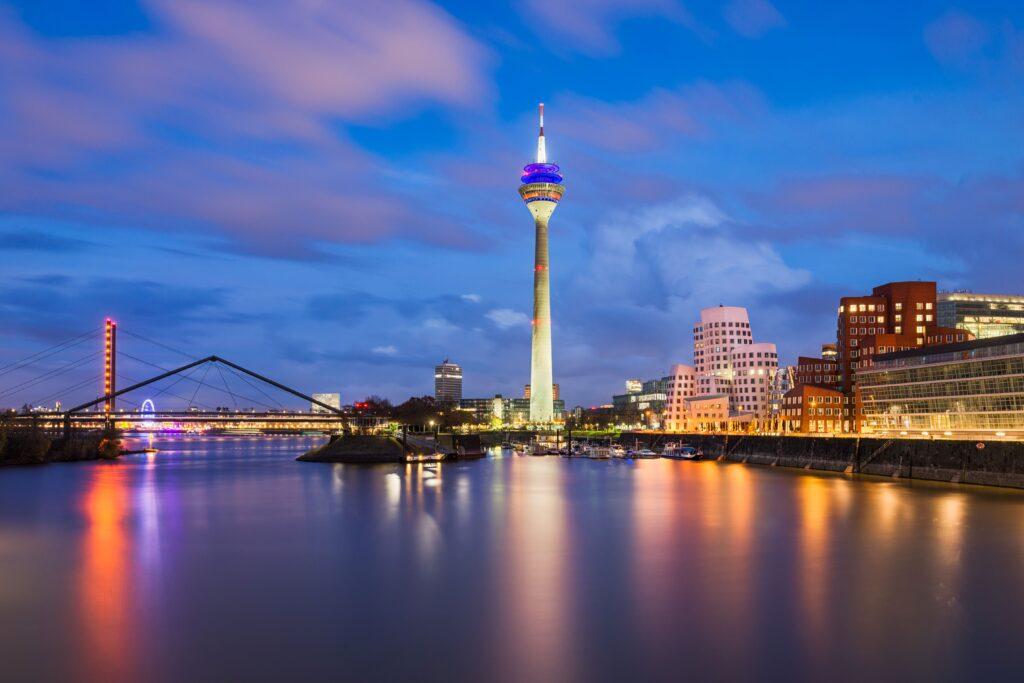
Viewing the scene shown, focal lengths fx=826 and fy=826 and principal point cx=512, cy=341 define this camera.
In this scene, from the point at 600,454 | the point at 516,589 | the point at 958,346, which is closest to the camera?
the point at 516,589

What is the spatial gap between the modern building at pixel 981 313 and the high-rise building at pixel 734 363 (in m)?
33.3

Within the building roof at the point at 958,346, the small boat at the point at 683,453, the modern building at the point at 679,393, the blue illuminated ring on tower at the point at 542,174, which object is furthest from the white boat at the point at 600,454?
the blue illuminated ring on tower at the point at 542,174

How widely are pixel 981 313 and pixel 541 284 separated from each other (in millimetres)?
87734

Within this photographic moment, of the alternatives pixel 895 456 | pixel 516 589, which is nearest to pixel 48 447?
pixel 516 589

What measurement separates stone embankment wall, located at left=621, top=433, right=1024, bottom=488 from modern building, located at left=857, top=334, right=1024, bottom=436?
10.0 metres

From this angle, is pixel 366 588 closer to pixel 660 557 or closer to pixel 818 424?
pixel 660 557

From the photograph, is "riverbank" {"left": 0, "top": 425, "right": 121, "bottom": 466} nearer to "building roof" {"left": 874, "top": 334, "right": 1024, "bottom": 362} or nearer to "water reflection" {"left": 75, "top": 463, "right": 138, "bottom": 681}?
"water reflection" {"left": 75, "top": 463, "right": 138, "bottom": 681}

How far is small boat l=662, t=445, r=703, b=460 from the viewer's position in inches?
4058

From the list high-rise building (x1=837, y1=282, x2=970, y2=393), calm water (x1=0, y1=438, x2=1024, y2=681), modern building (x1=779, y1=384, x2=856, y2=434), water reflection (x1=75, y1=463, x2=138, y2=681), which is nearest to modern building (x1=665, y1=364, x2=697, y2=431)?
high-rise building (x1=837, y1=282, x2=970, y2=393)

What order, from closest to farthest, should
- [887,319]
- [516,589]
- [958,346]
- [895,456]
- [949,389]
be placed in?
[516,589]
[895,456]
[949,389]
[958,346]
[887,319]

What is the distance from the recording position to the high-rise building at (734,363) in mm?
139000

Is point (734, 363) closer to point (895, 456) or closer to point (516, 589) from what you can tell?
point (895, 456)

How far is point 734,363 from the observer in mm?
142625

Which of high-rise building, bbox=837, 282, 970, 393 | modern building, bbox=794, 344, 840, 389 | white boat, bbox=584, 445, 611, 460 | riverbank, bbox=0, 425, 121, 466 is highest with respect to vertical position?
high-rise building, bbox=837, 282, 970, 393
